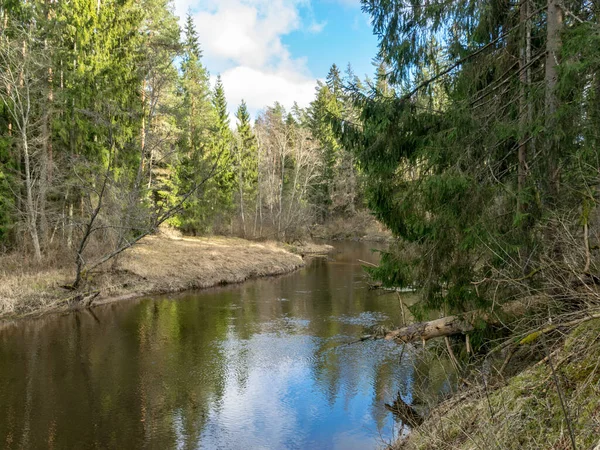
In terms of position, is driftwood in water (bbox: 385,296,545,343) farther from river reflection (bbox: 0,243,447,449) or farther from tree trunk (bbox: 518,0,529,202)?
tree trunk (bbox: 518,0,529,202)

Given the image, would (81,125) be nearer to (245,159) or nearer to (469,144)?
(469,144)

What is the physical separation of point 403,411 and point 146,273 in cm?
1328

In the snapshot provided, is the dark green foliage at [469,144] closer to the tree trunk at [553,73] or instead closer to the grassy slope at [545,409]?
the tree trunk at [553,73]

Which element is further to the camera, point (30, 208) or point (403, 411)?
point (30, 208)

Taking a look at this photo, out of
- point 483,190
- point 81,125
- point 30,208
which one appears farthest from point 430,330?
point 81,125

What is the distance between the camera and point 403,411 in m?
8.04

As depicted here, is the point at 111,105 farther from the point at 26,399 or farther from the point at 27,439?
the point at 27,439

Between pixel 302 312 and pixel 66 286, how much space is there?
26.0 feet

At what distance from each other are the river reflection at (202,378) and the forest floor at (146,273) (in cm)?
89

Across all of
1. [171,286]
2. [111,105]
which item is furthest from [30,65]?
[171,286]

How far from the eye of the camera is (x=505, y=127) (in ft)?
20.3

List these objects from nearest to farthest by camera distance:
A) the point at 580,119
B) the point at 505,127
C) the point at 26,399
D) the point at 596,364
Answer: the point at 596,364, the point at 580,119, the point at 505,127, the point at 26,399

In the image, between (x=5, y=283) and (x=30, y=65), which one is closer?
(x=5, y=283)

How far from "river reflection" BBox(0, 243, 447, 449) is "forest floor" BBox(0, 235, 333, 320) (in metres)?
0.89
